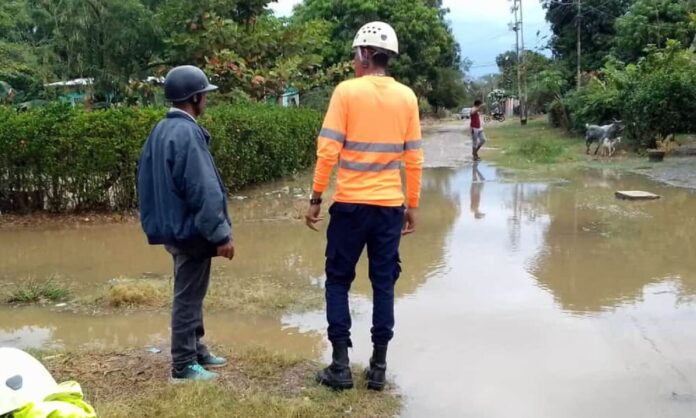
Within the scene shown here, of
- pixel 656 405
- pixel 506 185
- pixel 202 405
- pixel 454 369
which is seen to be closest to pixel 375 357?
pixel 454 369

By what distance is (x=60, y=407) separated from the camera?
248 cm

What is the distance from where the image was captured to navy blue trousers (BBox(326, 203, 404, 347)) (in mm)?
3797

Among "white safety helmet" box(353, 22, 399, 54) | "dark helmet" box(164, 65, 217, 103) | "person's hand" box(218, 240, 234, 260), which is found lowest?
"person's hand" box(218, 240, 234, 260)

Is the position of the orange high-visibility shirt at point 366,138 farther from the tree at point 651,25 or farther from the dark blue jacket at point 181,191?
the tree at point 651,25

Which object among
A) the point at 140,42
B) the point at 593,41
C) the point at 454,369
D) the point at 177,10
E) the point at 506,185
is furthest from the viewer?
the point at 593,41

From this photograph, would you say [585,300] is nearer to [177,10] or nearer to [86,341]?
[86,341]

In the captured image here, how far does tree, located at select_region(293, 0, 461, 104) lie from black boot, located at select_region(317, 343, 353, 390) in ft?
104

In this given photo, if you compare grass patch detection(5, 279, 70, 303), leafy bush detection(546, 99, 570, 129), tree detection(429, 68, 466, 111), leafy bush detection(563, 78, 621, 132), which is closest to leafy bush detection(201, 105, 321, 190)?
grass patch detection(5, 279, 70, 303)

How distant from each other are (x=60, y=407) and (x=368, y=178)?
6.29 feet

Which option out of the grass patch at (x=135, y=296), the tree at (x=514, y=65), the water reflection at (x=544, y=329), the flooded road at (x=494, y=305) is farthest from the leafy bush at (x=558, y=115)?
the grass patch at (x=135, y=296)

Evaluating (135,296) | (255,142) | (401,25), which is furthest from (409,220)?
(401,25)

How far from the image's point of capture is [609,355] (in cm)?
442

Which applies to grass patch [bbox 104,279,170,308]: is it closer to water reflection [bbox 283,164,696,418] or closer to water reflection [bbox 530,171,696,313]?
water reflection [bbox 283,164,696,418]

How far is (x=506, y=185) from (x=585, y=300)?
25.2 feet
